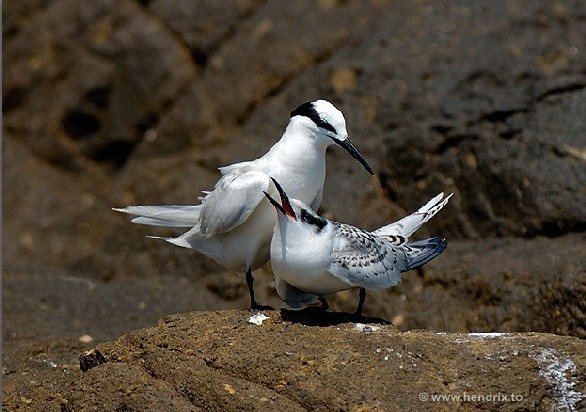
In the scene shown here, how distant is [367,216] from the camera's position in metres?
10.6

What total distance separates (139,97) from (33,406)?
276 inches

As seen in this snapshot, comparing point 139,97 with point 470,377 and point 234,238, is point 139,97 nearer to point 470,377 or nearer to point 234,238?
point 234,238

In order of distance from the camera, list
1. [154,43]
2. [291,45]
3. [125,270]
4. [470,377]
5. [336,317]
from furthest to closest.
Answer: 1. [154,43]
2. [291,45]
3. [125,270]
4. [336,317]
5. [470,377]

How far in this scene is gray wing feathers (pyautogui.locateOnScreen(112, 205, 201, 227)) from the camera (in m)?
7.91

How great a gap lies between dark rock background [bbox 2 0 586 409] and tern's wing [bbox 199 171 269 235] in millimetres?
1531

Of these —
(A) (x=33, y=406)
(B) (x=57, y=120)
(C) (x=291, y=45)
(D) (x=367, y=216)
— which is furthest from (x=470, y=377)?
(B) (x=57, y=120)

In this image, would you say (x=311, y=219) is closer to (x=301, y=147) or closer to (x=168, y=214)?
(x=301, y=147)

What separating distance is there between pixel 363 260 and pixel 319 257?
304mm

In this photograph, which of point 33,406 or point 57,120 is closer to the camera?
point 33,406

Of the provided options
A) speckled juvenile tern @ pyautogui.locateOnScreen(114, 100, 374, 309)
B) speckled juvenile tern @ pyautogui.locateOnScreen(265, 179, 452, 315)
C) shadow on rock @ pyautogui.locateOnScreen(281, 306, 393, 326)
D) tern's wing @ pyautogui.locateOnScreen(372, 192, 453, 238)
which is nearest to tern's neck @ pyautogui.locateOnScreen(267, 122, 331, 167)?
speckled juvenile tern @ pyautogui.locateOnScreen(114, 100, 374, 309)

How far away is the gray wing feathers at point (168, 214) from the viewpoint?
791cm

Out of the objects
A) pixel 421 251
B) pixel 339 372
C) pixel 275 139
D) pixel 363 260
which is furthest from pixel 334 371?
pixel 275 139

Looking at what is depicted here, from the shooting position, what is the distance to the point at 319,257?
261 inches

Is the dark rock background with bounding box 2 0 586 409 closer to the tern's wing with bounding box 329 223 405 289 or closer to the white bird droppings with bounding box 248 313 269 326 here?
the white bird droppings with bounding box 248 313 269 326
